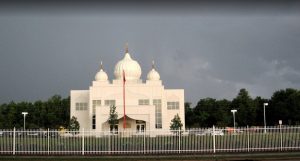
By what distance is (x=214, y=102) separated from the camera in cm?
7281

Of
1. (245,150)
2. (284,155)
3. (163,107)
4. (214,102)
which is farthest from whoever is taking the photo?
(214,102)

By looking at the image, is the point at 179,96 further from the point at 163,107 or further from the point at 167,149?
the point at 167,149

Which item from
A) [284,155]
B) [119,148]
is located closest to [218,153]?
[284,155]

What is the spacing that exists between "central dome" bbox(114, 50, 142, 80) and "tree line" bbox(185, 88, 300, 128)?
14.3m

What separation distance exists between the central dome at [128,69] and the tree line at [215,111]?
14093mm

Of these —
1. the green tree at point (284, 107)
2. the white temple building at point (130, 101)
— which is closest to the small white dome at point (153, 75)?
the white temple building at point (130, 101)

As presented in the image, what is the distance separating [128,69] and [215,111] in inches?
798

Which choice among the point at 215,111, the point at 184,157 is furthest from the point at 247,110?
the point at 184,157

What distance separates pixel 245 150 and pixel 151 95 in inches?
1265

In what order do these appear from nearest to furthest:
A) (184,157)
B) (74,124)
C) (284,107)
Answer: (184,157) → (74,124) → (284,107)

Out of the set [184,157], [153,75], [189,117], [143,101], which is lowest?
[189,117]

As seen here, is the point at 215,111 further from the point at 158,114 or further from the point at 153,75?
the point at 158,114

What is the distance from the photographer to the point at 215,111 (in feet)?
233

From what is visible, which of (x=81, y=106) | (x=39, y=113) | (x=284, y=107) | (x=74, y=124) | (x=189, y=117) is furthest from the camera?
(x=189, y=117)
